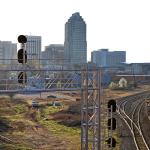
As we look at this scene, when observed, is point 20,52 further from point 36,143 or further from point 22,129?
point 22,129

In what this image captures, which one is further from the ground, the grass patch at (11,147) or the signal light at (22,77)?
the signal light at (22,77)

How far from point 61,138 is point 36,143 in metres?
3.74

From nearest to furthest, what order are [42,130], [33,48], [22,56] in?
[22,56] → [42,130] → [33,48]

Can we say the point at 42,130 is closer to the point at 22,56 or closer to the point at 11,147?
the point at 11,147

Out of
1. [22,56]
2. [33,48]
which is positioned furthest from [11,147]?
[33,48]

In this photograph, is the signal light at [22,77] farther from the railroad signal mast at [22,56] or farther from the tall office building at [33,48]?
the tall office building at [33,48]

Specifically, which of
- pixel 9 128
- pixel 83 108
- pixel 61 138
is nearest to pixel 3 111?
pixel 9 128

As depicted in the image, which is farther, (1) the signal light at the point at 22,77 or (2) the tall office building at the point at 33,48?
(2) the tall office building at the point at 33,48

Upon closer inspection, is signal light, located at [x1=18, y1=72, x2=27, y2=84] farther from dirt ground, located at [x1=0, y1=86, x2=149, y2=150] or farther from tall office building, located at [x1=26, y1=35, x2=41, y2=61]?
dirt ground, located at [x1=0, y1=86, x2=149, y2=150]

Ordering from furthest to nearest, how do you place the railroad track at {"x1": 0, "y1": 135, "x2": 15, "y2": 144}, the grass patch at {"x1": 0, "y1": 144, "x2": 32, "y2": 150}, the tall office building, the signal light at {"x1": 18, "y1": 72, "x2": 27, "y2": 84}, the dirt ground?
the railroad track at {"x1": 0, "y1": 135, "x2": 15, "y2": 144}
the dirt ground
the grass patch at {"x1": 0, "y1": 144, "x2": 32, "y2": 150}
the tall office building
the signal light at {"x1": 18, "y1": 72, "x2": 27, "y2": 84}

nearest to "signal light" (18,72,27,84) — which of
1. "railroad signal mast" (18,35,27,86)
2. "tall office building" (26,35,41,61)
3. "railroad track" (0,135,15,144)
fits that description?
"railroad signal mast" (18,35,27,86)

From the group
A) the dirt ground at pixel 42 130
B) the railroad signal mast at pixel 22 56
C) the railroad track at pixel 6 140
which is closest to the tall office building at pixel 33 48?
the railroad signal mast at pixel 22 56

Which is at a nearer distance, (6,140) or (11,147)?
(11,147)

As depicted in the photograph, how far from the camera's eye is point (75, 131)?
45219mm
